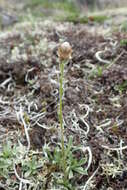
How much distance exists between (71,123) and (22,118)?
0.31 metres

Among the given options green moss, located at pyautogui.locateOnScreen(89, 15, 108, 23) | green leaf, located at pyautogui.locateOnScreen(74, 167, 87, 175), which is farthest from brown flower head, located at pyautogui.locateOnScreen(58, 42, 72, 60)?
green moss, located at pyautogui.locateOnScreen(89, 15, 108, 23)

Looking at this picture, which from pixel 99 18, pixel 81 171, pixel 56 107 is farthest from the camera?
pixel 99 18

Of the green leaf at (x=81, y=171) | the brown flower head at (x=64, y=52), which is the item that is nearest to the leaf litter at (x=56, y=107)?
the green leaf at (x=81, y=171)

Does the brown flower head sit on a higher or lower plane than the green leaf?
higher

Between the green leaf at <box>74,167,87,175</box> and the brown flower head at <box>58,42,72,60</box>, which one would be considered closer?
the brown flower head at <box>58,42,72,60</box>

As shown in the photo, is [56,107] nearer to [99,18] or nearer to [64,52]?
[64,52]

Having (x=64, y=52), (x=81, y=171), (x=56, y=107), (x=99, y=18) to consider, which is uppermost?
(x=99, y=18)

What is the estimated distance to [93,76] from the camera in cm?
216

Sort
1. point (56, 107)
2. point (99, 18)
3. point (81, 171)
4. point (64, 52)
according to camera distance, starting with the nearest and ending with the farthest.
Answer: point (64, 52), point (81, 171), point (56, 107), point (99, 18)

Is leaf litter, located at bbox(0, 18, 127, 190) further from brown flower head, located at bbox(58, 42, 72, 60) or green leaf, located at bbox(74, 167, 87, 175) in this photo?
brown flower head, located at bbox(58, 42, 72, 60)

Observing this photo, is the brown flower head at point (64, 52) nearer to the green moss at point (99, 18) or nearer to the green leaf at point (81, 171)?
the green leaf at point (81, 171)

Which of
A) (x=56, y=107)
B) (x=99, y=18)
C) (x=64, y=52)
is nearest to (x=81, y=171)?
(x=56, y=107)

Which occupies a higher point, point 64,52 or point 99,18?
point 99,18

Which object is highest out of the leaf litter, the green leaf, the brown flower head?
the brown flower head
